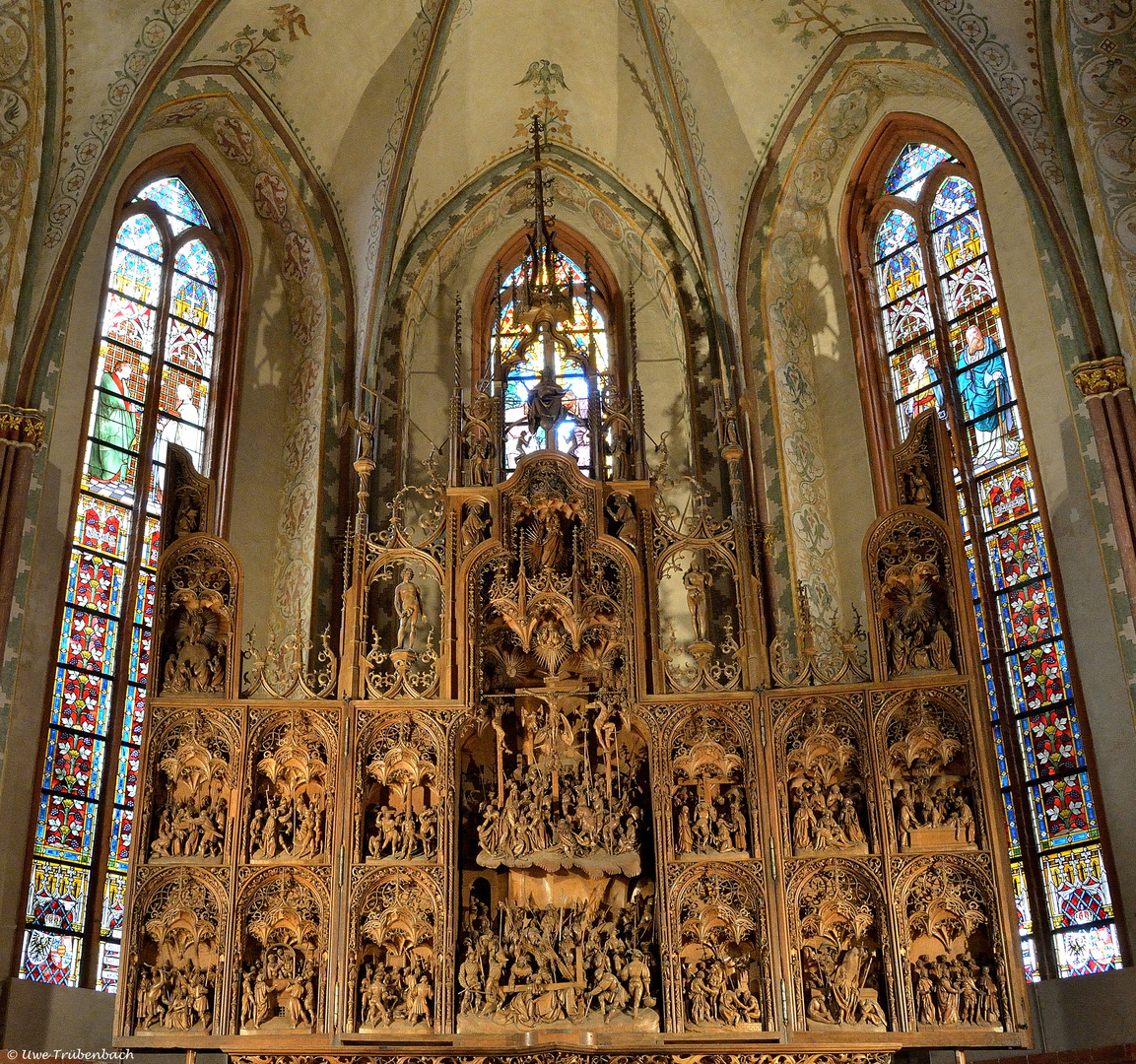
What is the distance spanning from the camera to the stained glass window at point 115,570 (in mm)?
10727

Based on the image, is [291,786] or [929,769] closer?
[929,769]

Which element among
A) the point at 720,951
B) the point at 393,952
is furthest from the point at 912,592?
the point at 393,952

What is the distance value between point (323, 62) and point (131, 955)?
8.13 m

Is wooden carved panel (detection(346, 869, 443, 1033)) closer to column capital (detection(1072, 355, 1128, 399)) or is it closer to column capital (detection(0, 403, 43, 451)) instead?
column capital (detection(0, 403, 43, 451))

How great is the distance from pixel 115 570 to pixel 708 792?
5209 mm

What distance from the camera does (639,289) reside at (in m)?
15.0

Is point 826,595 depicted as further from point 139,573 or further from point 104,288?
point 104,288

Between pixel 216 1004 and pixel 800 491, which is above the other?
pixel 800 491

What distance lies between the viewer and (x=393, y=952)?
9805mm

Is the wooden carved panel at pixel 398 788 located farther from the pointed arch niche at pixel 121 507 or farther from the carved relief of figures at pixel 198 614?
the pointed arch niche at pixel 121 507

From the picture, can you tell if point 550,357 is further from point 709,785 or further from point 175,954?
point 175,954

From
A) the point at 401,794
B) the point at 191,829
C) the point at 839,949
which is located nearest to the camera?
the point at 839,949

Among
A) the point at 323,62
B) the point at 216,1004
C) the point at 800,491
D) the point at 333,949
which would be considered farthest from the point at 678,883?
the point at 323,62

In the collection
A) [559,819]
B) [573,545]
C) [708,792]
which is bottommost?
[559,819]
